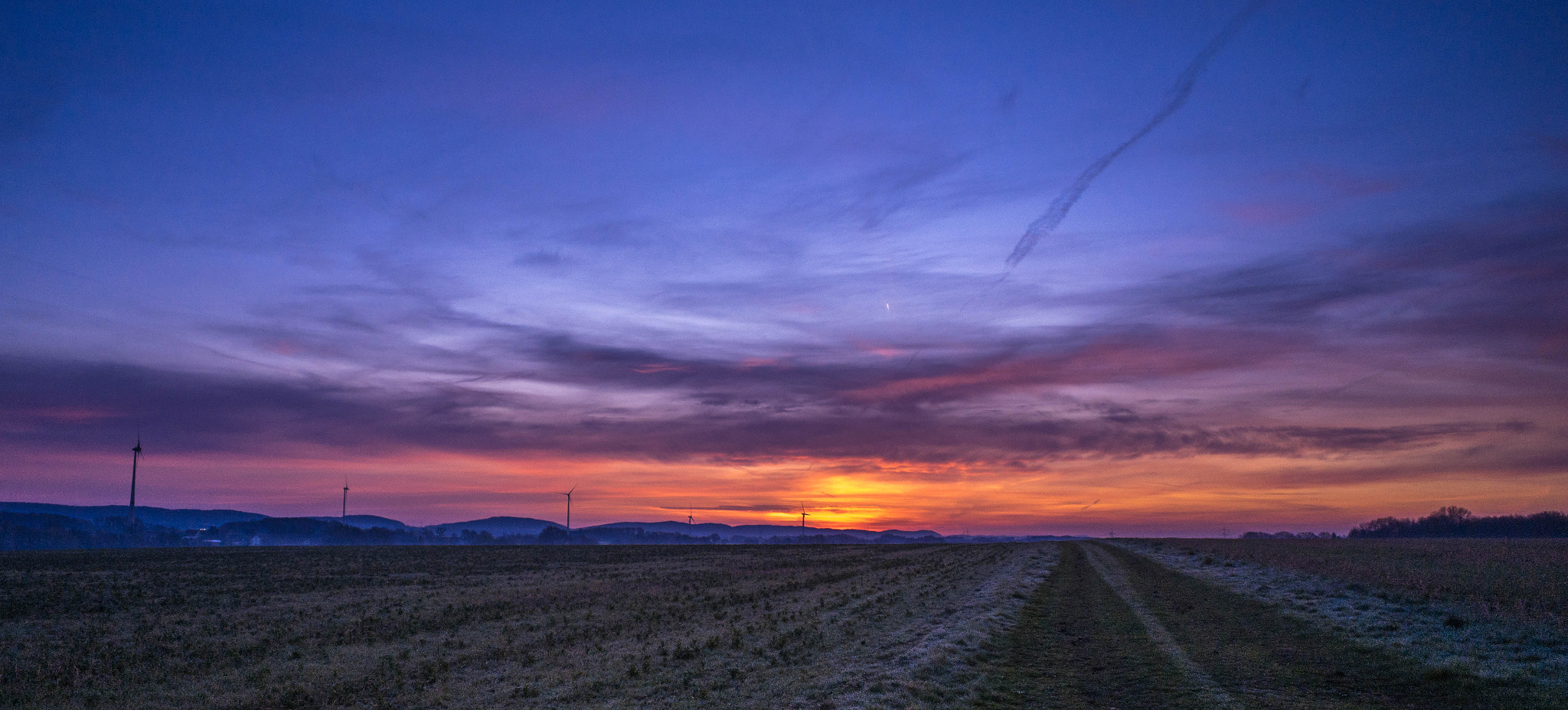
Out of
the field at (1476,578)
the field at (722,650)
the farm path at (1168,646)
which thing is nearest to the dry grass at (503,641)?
the field at (722,650)

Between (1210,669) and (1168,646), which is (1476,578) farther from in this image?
(1210,669)

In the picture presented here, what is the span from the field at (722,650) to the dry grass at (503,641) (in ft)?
0.37

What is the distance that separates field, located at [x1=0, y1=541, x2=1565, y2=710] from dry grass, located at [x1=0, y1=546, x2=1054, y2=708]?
114mm

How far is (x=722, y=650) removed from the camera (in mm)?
22156

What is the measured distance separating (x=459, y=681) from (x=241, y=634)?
14.4 metres

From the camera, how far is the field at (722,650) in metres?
15.2

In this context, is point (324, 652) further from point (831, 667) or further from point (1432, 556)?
point (1432, 556)

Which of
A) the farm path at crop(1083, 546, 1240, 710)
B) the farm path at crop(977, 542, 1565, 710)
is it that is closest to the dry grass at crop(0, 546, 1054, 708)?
the farm path at crop(977, 542, 1565, 710)

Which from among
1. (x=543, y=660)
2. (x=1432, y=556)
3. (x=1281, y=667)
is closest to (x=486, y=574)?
(x=543, y=660)

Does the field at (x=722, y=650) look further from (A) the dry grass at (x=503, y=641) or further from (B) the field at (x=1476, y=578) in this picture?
(B) the field at (x=1476, y=578)

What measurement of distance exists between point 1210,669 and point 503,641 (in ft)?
68.2

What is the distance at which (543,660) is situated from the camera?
2223cm

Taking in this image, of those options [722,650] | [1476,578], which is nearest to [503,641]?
[722,650]

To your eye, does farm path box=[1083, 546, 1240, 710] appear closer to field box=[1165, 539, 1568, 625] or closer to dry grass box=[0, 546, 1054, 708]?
dry grass box=[0, 546, 1054, 708]
